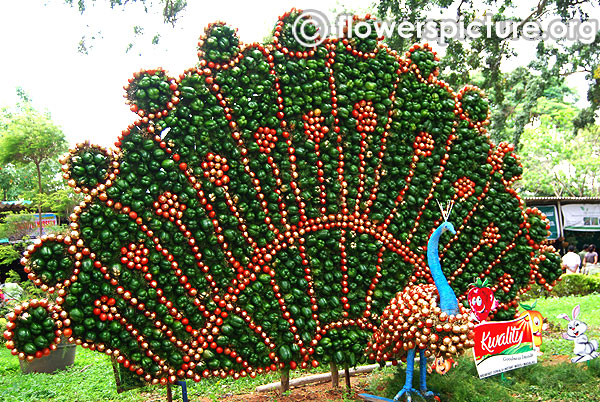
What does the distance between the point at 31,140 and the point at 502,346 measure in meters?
8.26

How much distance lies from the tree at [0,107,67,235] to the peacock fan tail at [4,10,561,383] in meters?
6.11

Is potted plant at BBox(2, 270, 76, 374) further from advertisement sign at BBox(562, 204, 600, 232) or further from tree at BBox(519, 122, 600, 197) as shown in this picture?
tree at BBox(519, 122, 600, 197)

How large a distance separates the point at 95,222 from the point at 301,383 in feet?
10.2

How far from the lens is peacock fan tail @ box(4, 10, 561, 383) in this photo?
379 centimetres

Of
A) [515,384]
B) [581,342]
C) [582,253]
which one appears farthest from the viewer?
[582,253]

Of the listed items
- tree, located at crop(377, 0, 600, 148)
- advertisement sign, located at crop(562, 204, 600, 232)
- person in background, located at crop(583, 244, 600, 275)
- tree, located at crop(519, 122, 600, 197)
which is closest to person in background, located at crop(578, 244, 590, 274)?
person in background, located at crop(583, 244, 600, 275)

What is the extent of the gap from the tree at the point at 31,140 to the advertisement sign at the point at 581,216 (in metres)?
13.4

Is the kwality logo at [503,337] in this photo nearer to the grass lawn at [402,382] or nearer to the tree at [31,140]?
the grass lawn at [402,382]

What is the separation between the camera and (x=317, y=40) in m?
4.73

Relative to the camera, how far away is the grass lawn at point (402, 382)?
15.5 feet

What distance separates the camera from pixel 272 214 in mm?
4422

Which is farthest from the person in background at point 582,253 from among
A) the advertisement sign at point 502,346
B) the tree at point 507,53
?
the advertisement sign at point 502,346

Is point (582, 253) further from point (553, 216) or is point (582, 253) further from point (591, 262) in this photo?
Answer: point (553, 216)

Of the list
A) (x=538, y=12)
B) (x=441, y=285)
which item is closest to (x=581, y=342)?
(x=441, y=285)
